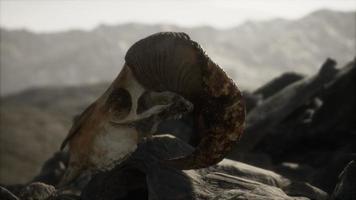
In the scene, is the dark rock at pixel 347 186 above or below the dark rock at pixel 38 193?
above

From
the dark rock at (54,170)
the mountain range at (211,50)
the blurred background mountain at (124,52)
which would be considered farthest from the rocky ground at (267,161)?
the mountain range at (211,50)

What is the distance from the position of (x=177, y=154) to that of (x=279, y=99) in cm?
444

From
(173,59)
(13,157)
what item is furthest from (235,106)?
(13,157)

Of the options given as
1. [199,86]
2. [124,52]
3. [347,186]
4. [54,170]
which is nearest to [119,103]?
[199,86]

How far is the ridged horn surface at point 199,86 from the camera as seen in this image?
4.48m

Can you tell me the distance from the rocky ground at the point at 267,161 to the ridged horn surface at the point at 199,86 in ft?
1.52

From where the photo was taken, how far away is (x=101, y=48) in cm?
11262

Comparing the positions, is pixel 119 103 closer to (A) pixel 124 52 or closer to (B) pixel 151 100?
(B) pixel 151 100

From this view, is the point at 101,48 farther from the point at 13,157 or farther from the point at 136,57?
the point at 136,57

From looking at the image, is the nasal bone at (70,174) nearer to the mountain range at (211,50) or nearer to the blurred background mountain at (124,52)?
the blurred background mountain at (124,52)

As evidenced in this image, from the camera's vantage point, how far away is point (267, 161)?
26.6 ft

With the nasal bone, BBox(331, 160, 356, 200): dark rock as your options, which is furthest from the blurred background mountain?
BBox(331, 160, 356, 200): dark rock

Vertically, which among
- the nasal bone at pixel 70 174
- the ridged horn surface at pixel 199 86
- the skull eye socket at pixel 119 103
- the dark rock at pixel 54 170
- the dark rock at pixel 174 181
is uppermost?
the ridged horn surface at pixel 199 86

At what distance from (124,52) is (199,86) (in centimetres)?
11332
